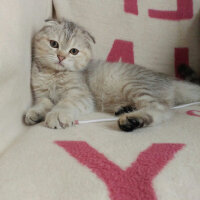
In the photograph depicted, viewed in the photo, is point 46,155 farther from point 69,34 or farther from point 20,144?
point 69,34

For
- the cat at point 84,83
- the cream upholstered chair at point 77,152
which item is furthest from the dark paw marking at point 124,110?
the cream upholstered chair at point 77,152

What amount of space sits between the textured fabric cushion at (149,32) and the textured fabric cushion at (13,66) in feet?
2.03

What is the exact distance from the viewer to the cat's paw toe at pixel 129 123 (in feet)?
2.81

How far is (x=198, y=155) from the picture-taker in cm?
67

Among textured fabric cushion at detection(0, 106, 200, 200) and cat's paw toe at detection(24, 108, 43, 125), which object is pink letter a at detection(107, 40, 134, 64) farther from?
textured fabric cushion at detection(0, 106, 200, 200)

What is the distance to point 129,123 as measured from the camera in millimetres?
856

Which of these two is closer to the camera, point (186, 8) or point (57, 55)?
point (57, 55)

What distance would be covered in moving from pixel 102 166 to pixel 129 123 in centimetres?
28

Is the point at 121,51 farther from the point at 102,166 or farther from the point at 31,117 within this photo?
the point at 102,166

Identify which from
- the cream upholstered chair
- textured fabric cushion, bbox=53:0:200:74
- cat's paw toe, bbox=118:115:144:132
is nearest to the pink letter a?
textured fabric cushion, bbox=53:0:200:74

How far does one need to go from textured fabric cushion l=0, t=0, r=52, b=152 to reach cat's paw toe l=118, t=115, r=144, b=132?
15.4 inches

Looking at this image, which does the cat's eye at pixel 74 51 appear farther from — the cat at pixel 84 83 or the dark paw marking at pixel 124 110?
the dark paw marking at pixel 124 110

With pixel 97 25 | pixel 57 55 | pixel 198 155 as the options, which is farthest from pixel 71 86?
pixel 198 155

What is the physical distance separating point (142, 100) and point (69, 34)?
53cm
